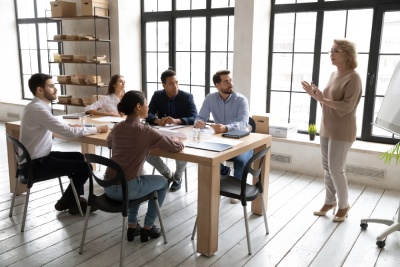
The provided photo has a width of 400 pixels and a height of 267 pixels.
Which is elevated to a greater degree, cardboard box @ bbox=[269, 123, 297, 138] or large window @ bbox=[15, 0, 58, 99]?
large window @ bbox=[15, 0, 58, 99]

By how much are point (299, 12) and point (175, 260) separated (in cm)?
349

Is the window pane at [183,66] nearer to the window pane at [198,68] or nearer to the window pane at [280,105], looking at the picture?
the window pane at [198,68]

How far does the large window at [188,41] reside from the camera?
17.3ft

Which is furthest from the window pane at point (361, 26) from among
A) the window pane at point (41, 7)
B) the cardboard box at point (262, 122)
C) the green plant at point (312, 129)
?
the window pane at point (41, 7)

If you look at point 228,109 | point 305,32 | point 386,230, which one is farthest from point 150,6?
point 386,230

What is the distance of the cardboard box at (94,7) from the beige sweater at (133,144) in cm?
366

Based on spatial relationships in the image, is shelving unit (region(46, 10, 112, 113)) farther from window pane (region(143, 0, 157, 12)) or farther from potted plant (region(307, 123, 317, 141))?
potted plant (region(307, 123, 317, 141))

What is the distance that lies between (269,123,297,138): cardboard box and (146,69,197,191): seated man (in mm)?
1277

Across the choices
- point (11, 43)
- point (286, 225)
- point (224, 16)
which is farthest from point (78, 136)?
point (11, 43)

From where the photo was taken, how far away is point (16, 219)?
3.15 meters

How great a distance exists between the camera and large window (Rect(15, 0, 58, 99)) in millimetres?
7211

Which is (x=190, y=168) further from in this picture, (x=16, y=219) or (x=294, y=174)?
(x=16, y=219)

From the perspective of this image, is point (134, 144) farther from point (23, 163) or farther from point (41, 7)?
point (41, 7)

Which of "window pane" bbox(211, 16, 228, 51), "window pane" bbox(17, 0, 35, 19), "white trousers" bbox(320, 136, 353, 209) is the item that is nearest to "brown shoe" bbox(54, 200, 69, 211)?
"white trousers" bbox(320, 136, 353, 209)
